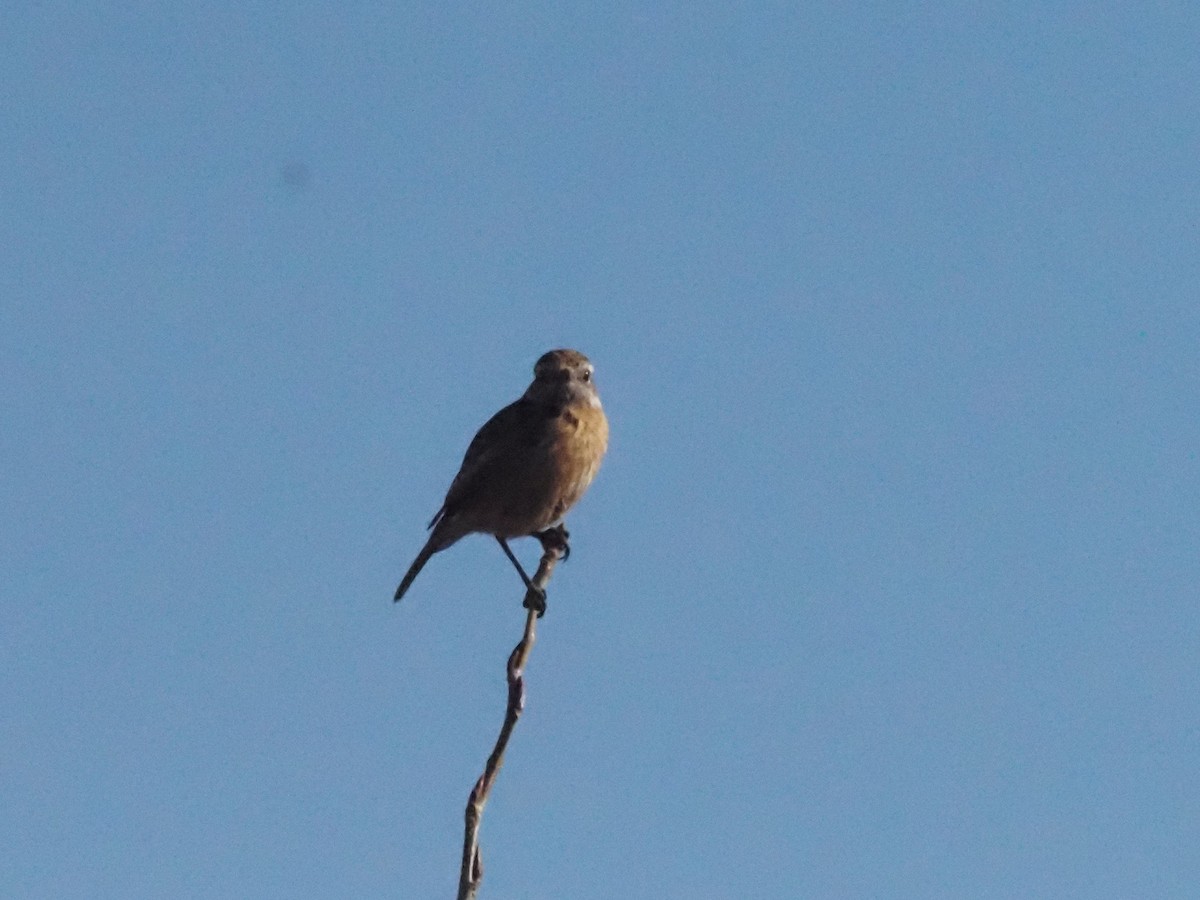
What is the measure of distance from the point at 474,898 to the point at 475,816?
23cm

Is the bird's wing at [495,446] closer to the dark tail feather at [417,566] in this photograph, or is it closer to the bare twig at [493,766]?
the dark tail feather at [417,566]

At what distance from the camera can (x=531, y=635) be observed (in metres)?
4.37

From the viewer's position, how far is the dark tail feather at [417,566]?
10500 millimetres

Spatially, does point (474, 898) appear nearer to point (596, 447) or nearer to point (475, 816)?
point (475, 816)

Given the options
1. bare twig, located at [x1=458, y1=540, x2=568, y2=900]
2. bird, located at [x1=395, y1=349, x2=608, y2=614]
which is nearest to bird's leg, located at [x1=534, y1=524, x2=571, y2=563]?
bird, located at [x1=395, y1=349, x2=608, y2=614]

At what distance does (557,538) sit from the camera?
10156 mm

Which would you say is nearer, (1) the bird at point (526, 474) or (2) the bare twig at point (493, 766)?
(2) the bare twig at point (493, 766)

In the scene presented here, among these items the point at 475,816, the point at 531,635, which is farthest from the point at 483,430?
the point at 475,816

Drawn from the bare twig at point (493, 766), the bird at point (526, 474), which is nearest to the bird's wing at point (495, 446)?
the bird at point (526, 474)

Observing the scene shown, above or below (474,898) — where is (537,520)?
above

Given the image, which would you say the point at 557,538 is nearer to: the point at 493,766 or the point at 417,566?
the point at 417,566

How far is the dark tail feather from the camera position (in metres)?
10.5

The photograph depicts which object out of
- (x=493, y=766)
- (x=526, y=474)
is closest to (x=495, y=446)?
(x=526, y=474)

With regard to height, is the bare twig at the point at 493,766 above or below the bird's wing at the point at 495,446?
below
